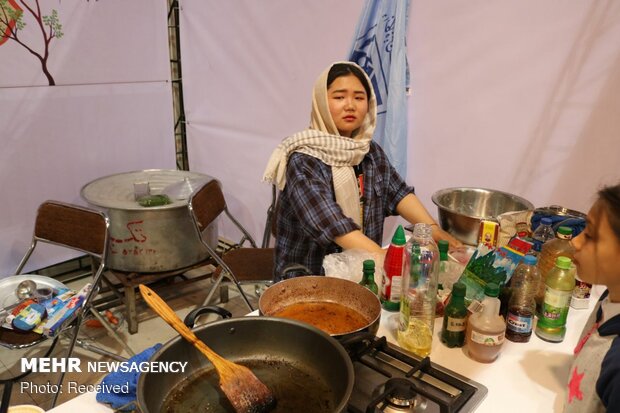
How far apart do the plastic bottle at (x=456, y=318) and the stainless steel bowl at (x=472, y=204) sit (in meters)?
0.63

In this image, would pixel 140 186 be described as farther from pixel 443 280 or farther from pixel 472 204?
pixel 443 280

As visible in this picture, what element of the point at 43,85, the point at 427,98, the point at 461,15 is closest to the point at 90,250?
the point at 43,85

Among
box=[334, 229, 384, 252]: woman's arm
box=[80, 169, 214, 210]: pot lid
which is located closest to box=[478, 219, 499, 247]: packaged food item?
box=[334, 229, 384, 252]: woman's arm

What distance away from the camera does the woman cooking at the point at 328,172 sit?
1753mm

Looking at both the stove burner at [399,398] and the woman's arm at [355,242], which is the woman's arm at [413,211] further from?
the stove burner at [399,398]

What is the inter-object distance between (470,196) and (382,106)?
31.9 inches

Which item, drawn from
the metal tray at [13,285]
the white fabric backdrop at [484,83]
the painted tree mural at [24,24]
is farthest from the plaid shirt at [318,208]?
the painted tree mural at [24,24]

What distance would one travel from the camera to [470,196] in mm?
2014

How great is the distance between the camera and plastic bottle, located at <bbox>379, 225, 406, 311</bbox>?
1285 mm

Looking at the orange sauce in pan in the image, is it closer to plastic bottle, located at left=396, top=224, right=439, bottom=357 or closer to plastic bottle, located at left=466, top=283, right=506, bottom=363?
plastic bottle, located at left=396, top=224, right=439, bottom=357

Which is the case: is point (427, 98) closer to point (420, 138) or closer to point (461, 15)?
point (420, 138)

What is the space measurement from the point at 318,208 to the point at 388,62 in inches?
46.0

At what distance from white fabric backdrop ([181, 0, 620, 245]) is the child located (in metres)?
1.33

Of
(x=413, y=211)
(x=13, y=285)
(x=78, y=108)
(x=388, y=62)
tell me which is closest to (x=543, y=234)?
(x=413, y=211)
